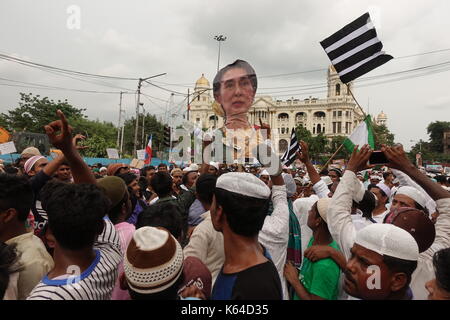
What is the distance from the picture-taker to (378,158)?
7.67ft

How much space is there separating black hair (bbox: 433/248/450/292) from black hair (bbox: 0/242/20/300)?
6.53ft

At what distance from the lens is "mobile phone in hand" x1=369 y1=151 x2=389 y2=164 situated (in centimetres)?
231

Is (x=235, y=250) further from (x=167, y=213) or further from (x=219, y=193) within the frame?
(x=167, y=213)

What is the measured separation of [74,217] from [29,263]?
451 mm

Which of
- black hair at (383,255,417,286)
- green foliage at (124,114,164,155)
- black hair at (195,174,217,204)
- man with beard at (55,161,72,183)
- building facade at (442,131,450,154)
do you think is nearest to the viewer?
black hair at (383,255,417,286)

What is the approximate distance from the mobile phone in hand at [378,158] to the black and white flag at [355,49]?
217 cm

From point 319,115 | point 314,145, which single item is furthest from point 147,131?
point 319,115

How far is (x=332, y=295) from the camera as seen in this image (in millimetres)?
1954

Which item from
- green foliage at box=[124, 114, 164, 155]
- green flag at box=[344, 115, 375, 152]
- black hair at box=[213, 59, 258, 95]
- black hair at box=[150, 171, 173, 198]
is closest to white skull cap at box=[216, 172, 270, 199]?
black hair at box=[150, 171, 173, 198]

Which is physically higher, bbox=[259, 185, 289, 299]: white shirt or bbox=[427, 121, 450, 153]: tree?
bbox=[427, 121, 450, 153]: tree

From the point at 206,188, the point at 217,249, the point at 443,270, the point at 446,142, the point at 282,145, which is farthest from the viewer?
the point at 282,145

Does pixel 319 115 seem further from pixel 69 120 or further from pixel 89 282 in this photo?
pixel 89 282

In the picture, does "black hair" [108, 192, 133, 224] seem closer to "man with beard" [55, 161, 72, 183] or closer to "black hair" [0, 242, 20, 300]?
"black hair" [0, 242, 20, 300]
